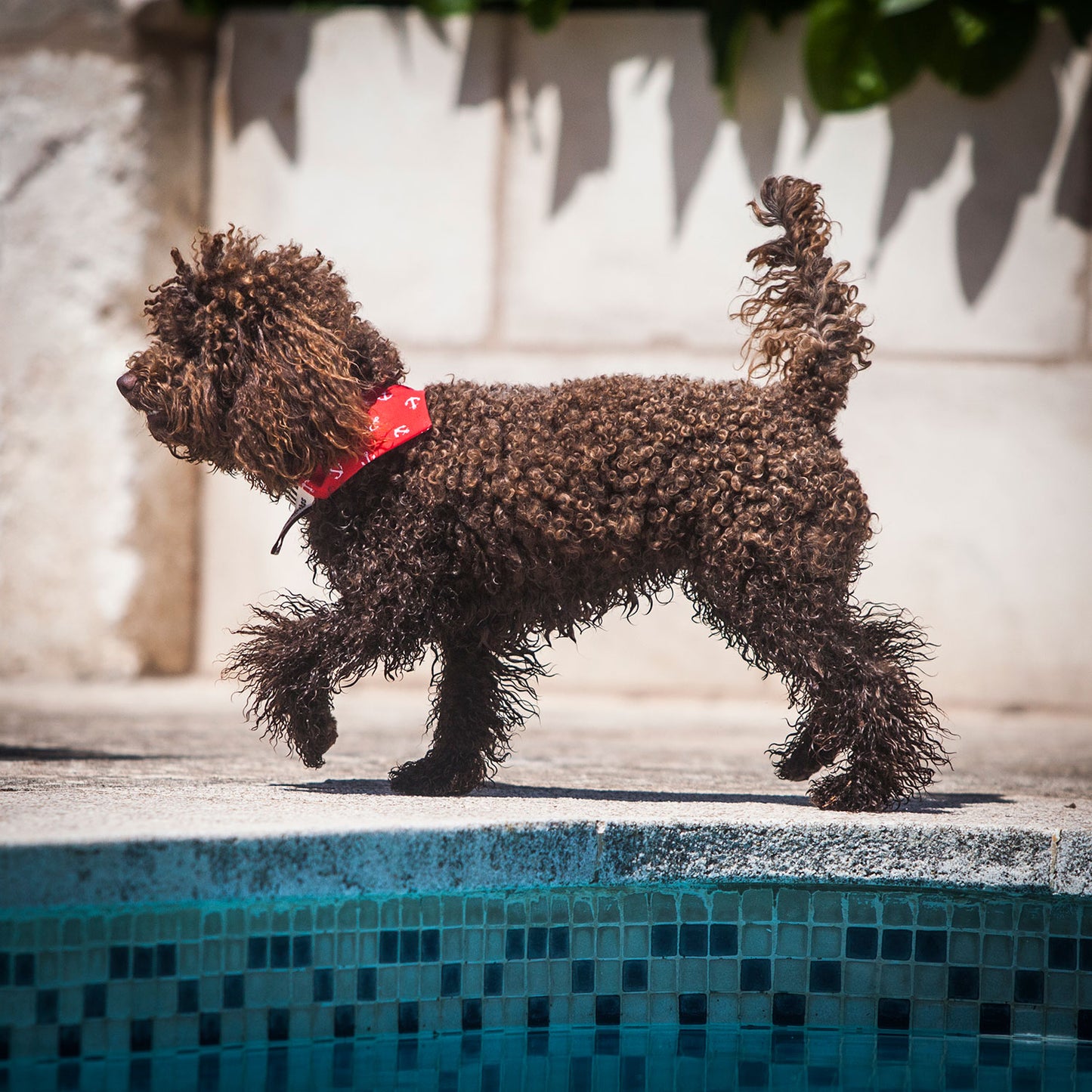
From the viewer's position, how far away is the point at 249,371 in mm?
3318

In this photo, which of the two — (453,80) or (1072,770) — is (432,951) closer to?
(1072,770)

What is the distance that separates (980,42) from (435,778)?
16.4ft

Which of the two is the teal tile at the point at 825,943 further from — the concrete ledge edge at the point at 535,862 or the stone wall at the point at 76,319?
the stone wall at the point at 76,319

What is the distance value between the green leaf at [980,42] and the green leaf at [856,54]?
0.14 metres

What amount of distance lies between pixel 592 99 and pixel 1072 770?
4182mm

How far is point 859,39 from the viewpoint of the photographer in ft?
21.6

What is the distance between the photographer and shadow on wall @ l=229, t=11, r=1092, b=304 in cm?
684

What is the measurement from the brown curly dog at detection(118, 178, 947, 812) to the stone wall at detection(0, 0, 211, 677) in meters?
3.85

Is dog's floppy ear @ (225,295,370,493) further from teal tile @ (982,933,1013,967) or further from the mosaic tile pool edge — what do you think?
teal tile @ (982,933,1013,967)

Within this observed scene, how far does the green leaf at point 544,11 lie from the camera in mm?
6742

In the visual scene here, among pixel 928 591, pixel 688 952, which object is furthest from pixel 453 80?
pixel 688 952

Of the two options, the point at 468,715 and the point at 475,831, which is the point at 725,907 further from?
the point at 468,715

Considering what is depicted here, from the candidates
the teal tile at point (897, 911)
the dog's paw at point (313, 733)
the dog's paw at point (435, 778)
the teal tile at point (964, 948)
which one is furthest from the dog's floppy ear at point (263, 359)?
the teal tile at point (964, 948)

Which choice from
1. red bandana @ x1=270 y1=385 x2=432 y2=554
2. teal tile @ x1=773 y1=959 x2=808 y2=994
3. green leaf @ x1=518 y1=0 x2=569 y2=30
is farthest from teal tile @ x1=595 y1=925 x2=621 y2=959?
green leaf @ x1=518 y1=0 x2=569 y2=30
